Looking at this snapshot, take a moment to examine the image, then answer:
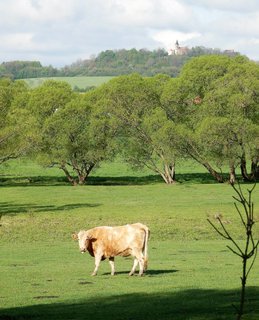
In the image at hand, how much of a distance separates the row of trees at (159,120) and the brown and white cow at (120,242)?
46.5 meters

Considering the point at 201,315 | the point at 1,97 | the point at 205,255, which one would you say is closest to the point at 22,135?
the point at 1,97

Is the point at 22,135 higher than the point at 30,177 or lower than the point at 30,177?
higher

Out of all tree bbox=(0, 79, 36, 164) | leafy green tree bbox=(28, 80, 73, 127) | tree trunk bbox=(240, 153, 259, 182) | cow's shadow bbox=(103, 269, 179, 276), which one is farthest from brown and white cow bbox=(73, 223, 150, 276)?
leafy green tree bbox=(28, 80, 73, 127)

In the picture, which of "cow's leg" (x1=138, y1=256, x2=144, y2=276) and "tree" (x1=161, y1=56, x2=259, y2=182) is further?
"tree" (x1=161, y1=56, x2=259, y2=182)

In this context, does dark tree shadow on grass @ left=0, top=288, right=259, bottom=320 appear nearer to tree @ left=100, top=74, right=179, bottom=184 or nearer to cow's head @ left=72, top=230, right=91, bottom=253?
cow's head @ left=72, top=230, right=91, bottom=253

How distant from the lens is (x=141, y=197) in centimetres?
5597

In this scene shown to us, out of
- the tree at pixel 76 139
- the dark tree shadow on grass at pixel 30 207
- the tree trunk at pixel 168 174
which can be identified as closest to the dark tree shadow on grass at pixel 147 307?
the dark tree shadow on grass at pixel 30 207

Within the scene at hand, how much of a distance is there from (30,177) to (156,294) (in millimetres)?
63531

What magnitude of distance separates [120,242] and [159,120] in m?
51.4

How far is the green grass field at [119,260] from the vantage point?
15.8 metres

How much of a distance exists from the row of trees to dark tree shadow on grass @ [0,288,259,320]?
50.5 meters

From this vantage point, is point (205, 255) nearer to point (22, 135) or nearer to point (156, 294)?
point (156, 294)

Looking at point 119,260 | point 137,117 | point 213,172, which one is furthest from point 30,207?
point 213,172

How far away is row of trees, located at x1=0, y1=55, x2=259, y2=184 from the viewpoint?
2694 inches
